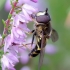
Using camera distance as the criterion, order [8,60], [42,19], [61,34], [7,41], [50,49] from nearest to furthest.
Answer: [7,41] < [8,60] < [42,19] < [50,49] < [61,34]

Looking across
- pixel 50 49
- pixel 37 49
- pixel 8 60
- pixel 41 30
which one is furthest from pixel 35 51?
pixel 50 49

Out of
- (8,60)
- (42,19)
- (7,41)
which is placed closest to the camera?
(7,41)

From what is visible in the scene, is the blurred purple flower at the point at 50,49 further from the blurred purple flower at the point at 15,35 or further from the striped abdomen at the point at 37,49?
the blurred purple flower at the point at 15,35

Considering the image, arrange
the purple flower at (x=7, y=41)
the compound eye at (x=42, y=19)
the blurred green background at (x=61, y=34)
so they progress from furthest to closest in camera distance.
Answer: the blurred green background at (x=61, y=34) → the compound eye at (x=42, y=19) → the purple flower at (x=7, y=41)

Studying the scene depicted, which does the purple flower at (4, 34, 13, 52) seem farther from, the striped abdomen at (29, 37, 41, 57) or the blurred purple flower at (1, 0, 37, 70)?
the striped abdomen at (29, 37, 41, 57)

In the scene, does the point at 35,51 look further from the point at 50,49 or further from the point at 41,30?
the point at 50,49

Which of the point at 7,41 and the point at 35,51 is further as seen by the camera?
the point at 35,51

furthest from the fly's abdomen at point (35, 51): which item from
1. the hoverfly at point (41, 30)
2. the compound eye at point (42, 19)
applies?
the compound eye at point (42, 19)

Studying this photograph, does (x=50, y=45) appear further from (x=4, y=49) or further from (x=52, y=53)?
(x=4, y=49)
